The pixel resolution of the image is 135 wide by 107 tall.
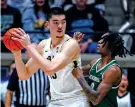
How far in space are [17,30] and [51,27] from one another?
1.54 ft

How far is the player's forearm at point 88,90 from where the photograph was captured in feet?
20.9

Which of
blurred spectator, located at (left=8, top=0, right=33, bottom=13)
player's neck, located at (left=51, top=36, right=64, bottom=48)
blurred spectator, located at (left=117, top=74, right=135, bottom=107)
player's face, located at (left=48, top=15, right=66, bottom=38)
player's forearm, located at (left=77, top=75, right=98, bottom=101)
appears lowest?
blurred spectator, located at (left=117, top=74, right=135, bottom=107)

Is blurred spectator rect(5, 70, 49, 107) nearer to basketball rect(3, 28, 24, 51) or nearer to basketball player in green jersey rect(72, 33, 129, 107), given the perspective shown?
basketball player in green jersey rect(72, 33, 129, 107)

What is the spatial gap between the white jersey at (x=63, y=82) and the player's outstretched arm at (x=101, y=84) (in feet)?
0.30

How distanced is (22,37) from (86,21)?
14.7 ft

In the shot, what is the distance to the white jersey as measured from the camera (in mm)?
6473

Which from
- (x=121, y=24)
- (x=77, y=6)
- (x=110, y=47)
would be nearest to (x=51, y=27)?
(x=110, y=47)

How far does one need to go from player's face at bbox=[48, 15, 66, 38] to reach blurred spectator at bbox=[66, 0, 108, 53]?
3.84m

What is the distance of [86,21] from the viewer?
1050 centimetres

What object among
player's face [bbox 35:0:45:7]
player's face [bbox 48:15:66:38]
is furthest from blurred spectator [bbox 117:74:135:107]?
player's face [bbox 48:15:66:38]

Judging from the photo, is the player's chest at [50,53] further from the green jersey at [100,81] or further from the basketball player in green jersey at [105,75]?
the green jersey at [100,81]

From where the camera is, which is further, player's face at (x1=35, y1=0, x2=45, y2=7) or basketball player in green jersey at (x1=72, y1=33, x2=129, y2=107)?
player's face at (x1=35, y1=0, x2=45, y2=7)

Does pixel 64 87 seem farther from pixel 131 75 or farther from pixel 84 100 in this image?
pixel 131 75

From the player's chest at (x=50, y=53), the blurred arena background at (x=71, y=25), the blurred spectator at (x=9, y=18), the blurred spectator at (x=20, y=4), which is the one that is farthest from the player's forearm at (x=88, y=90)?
the blurred spectator at (x=20, y=4)
